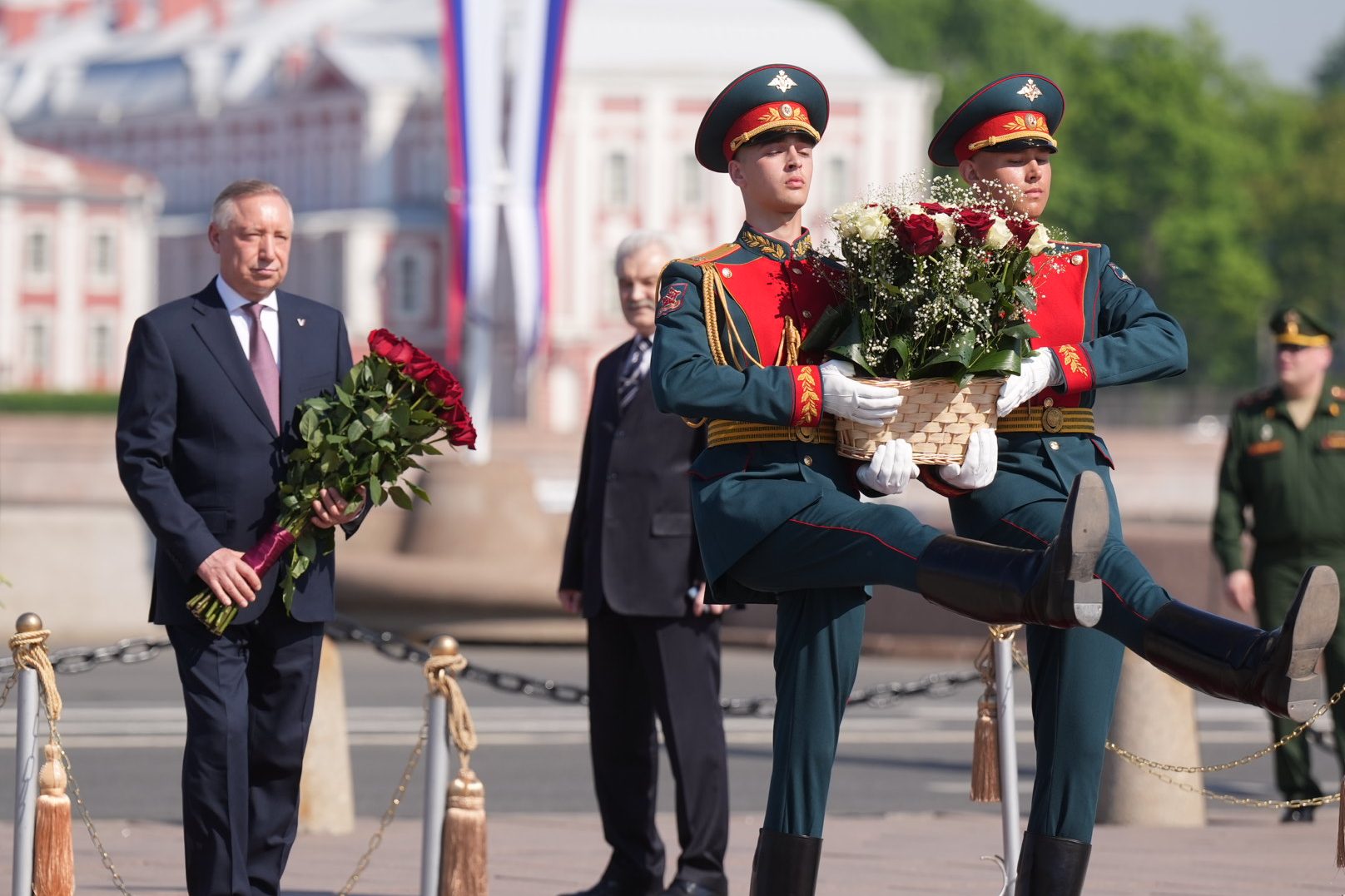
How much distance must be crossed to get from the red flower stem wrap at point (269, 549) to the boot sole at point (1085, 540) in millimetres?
2180

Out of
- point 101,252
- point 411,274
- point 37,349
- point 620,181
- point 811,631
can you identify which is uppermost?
point 620,181

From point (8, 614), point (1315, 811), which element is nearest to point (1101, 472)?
point (1315, 811)

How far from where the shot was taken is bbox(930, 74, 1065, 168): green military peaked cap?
6.34 m

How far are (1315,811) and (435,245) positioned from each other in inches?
3137

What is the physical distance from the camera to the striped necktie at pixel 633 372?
8.05 meters

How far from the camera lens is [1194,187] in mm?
84125

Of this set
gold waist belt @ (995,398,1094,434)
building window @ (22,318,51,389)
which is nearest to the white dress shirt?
gold waist belt @ (995,398,1094,434)

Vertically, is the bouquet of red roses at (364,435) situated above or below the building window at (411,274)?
below

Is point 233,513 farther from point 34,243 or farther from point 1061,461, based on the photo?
point 34,243

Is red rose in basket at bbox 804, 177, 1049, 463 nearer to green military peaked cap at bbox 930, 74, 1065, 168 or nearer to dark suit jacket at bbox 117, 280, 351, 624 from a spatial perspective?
green military peaked cap at bbox 930, 74, 1065, 168

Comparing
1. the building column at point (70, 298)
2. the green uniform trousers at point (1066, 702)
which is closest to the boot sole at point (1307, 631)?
the green uniform trousers at point (1066, 702)

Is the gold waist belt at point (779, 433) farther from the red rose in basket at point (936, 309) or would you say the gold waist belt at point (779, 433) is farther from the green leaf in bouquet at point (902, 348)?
the green leaf in bouquet at point (902, 348)

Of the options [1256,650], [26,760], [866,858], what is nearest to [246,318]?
[26,760]

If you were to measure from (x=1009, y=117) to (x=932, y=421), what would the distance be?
2.97ft
